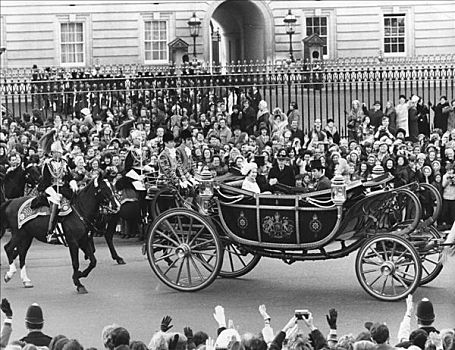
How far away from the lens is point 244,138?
2061 cm

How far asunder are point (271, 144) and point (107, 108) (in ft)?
16.5

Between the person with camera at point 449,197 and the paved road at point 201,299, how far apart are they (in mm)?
2359

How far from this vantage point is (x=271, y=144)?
1986 cm

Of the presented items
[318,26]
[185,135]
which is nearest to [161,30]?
[318,26]

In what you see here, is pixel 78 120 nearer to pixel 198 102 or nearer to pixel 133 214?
pixel 198 102

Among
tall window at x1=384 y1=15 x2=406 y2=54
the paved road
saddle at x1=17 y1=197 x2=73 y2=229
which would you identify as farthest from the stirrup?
tall window at x1=384 y1=15 x2=406 y2=54

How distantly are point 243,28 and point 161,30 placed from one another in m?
4.82

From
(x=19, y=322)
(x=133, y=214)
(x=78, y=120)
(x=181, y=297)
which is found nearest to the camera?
(x=19, y=322)

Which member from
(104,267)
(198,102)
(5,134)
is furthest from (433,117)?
(104,267)

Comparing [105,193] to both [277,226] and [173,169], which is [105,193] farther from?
[277,226]

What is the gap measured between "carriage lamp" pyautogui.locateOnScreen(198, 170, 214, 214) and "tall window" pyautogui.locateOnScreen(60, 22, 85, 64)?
25017 millimetres

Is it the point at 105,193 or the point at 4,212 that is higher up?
the point at 105,193

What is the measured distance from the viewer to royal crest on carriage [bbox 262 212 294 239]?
1291cm

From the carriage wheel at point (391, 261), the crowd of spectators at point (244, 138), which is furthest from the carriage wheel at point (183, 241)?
the carriage wheel at point (391, 261)
